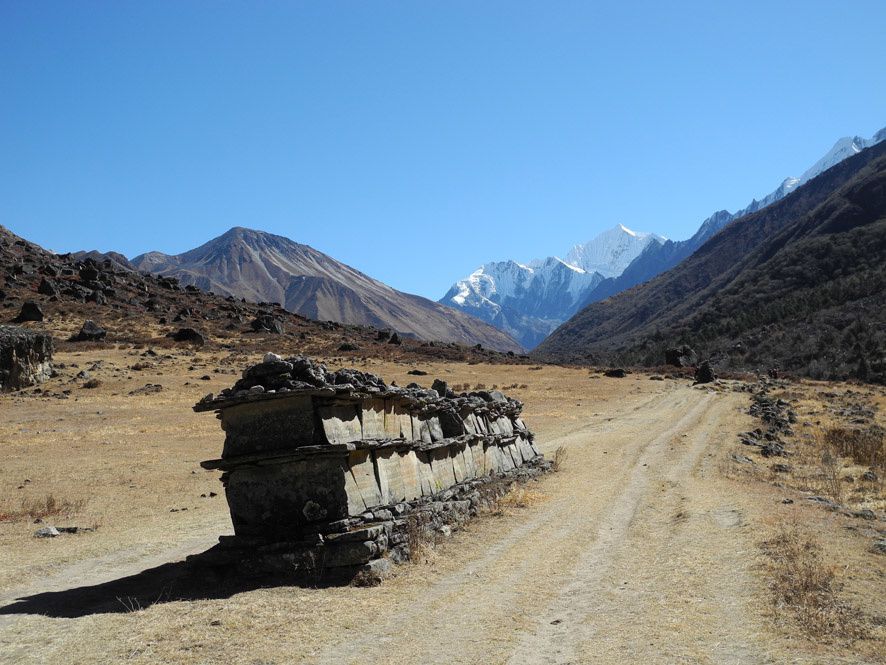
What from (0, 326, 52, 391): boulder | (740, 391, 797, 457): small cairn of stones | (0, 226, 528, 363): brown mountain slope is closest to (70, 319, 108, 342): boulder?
(0, 226, 528, 363): brown mountain slope

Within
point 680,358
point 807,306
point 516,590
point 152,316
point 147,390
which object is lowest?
point 516,590

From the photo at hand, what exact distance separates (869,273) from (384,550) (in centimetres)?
9453

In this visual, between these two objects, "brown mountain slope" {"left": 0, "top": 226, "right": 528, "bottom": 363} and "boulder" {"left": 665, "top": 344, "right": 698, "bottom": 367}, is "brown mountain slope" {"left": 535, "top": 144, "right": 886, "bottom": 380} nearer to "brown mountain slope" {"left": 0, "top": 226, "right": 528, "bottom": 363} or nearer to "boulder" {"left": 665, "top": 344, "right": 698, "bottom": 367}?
"boulder" {"left": 665, "top": 344, "right": 698, "bottom": 367}

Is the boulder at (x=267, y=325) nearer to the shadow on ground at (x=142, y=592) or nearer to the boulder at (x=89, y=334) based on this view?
the boulder at (x=89, y=334)

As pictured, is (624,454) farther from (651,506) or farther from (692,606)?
(692,606)

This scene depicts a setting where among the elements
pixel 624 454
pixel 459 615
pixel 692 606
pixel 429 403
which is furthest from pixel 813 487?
pixel 459 615

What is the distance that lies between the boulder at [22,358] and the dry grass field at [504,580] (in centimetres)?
1555

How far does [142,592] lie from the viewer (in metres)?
10.0

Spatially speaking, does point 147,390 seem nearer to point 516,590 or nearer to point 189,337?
point 189,337

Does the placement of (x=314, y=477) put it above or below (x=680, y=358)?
above

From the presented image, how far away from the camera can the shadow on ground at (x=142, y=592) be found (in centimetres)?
919

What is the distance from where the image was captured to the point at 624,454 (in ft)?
85.0

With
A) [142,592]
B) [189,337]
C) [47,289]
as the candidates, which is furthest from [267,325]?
[142,592]

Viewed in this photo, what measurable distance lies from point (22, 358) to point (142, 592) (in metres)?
33.5
